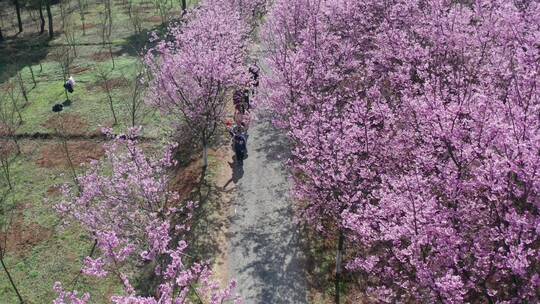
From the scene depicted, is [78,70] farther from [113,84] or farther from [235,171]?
[235,171]

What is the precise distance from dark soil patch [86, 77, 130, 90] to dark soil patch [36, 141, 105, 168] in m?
8.37

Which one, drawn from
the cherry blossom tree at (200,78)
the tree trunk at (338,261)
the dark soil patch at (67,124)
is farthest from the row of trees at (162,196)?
the dark soil patch at (67,124)

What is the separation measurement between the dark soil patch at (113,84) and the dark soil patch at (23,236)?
16010mm

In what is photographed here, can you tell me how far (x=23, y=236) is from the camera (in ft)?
74.5

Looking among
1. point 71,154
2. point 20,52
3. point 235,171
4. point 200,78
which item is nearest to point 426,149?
point 200,78

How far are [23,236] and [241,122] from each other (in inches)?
504

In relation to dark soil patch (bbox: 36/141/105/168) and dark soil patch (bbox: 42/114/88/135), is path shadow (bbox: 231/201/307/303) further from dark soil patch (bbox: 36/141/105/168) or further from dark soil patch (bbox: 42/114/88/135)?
dark soil patch (bbox: 42/114/88/135)

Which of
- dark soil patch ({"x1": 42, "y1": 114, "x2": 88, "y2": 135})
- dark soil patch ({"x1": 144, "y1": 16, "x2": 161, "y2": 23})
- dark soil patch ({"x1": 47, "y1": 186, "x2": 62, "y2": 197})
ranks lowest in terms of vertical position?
dark soil patch ({"x1": 47, "y1": 186, "x2": 62, "y2": 197})

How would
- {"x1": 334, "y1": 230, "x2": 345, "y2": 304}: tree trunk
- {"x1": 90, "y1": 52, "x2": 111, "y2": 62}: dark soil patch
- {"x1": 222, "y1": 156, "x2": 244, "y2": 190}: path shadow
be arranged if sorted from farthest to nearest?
{"x1": 90, "y1": 52, "x2": 111, "y2": 62}: dark soil patch → {"x1": 222, "y1": 156, "x2": 244, "y2": 190}: path shadow → {"x1": 334, "y1": 230, "x2": 345, "y2": 304}: tree trunk

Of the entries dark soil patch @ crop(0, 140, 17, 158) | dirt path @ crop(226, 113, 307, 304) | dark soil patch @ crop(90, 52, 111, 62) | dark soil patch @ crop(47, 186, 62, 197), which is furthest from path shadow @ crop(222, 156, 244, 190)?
dark soil patch @ crop(90, 52, 111, 62)

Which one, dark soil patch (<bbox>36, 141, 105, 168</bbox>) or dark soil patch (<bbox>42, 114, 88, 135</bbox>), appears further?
dark soil patch (<bbox>42, 114, 88, 135</bbox>)

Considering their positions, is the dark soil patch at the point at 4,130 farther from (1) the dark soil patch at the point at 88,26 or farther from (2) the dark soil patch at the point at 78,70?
(1) the dark soil patch at the point at 88,26

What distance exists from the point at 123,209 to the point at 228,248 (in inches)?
191

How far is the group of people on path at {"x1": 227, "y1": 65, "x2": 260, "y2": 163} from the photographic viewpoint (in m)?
25.7
